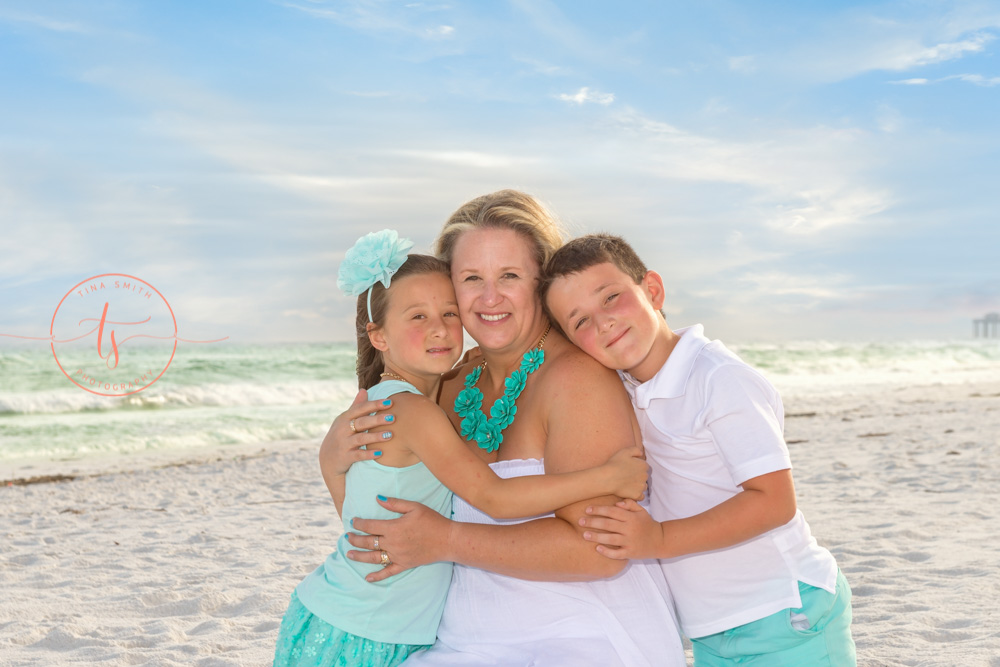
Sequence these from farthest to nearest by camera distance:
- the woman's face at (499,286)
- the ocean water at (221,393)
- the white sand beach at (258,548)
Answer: the ocean water at (221,393) → the white sand beach at (258,548) → the woman's face at (499,286)

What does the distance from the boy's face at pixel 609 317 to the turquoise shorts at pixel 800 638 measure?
84 centimetres

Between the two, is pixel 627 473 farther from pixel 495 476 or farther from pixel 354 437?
pixel 354 437

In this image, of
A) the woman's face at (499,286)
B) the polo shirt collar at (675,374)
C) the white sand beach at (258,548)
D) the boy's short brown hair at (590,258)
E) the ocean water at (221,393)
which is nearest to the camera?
the polo shirt collar at (675,374)

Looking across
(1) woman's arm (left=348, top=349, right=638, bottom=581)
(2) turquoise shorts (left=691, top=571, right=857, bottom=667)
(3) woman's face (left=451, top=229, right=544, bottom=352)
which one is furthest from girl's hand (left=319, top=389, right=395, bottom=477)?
(2) turquoise shorts (left=691, top=571, right=857, bottom=667)

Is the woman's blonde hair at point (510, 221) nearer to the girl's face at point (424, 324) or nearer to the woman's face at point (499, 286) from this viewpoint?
the woman's face at point (499, 286)

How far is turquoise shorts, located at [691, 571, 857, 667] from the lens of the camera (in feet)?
8.05

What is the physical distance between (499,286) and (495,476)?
0.67 metres

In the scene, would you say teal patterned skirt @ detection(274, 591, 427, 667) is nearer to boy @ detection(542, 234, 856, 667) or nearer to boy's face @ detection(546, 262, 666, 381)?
boy @ detection(542, 234, 856, 667)

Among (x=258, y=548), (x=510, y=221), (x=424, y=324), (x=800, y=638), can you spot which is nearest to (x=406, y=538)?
(x=424, y=324)

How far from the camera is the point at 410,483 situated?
255 cm

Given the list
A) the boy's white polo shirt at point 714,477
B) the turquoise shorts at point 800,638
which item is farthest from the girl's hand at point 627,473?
the turquoise shorts at point 800,638

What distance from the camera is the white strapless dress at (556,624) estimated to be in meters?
2.33

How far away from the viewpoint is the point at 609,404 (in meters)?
2.45

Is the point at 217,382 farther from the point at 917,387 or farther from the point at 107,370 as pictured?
the point at 917,387
